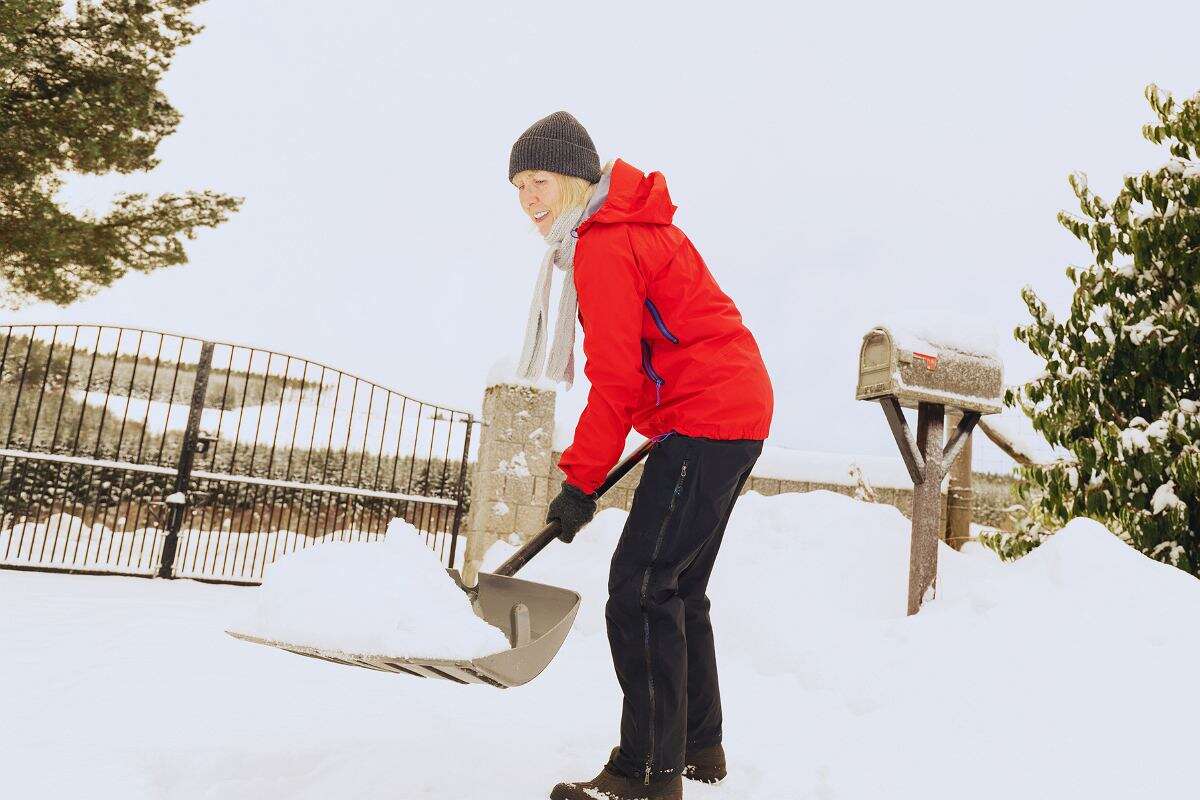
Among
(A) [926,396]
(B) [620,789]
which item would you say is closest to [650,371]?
(B) [620,789]

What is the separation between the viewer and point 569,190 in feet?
6.88

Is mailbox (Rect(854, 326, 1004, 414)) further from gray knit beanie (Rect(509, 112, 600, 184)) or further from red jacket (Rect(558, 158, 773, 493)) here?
gray knit beanie (Rect(509, 112, 600, 184))

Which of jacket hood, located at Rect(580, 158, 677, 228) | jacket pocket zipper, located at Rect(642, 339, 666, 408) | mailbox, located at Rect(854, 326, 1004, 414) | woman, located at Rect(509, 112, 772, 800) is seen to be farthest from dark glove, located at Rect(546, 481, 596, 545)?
mailbox, located at Rect(854, 326, 1004, 414)

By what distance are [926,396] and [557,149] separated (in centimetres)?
252

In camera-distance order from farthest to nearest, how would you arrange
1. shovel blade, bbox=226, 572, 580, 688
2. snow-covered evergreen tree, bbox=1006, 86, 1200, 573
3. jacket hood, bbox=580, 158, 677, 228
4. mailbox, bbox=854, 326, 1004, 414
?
1. snow-covered evergreen tree, bbox=1006, 86, 1200, 573
2. mailbox, bbox=854, 326, 1004, 414
3. jacket hood, bbox=580, 158, 677, 228
4. shovel blade, bbox=226, 572, 580, 688

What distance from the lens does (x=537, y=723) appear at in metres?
2.56

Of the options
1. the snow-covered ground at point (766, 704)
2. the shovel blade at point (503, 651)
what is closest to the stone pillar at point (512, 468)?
the snow-covered ground at point (766, 704)

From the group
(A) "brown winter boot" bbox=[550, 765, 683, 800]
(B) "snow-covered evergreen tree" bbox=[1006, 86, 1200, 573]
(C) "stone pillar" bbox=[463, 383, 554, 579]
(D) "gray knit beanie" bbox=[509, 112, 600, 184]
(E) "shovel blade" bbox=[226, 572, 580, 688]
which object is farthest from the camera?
(C) "stone pillar" bbox=[463, 383, 554, 579]

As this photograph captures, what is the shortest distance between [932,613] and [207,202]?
9.78 metres

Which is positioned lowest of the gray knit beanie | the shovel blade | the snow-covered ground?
the snow-covered ground

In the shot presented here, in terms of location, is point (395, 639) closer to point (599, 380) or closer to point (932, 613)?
point (599, 380)

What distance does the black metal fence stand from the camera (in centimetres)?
570

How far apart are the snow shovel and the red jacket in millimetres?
178

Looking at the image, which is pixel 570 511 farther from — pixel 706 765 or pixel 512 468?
pixel 512 468
